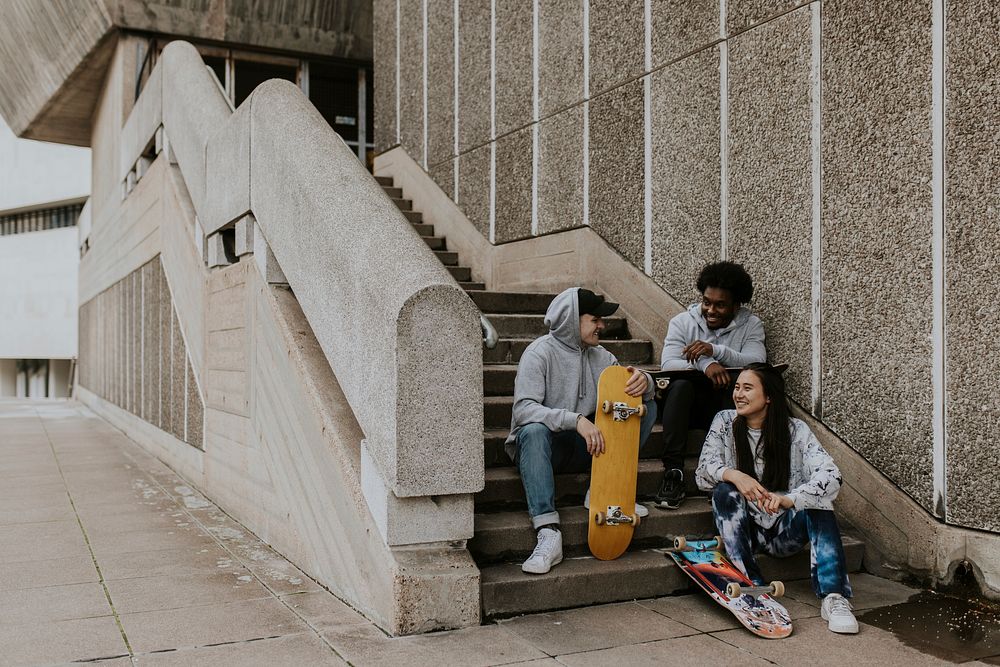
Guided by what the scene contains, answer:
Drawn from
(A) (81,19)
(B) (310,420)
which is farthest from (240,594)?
(A) (81,19)

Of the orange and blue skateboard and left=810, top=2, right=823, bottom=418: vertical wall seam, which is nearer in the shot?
the orange and blue skateboard

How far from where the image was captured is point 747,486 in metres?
3.63

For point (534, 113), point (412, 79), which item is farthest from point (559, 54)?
point (412, 79)

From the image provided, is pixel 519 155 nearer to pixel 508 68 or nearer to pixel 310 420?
pixel 508 68

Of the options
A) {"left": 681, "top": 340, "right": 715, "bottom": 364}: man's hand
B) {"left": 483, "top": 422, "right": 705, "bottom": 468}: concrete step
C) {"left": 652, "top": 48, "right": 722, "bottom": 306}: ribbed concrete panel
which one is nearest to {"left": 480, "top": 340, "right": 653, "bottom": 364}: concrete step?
{"left": 652, "top": 48, "right": 722, "bottom": 306}: ribbed concrete panel

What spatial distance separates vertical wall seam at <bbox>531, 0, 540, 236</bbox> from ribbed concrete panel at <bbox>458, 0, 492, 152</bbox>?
2.41ft

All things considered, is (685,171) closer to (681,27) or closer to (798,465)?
(681,27)

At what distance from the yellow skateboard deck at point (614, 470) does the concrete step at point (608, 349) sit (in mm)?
1435

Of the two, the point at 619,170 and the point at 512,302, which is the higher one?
the point at 619,170

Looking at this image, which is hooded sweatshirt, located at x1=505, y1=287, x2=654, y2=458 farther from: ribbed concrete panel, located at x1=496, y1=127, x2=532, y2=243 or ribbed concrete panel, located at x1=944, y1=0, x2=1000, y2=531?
ribbed concrete panel, located at x1=496, y1=127, x2=532, y2=243

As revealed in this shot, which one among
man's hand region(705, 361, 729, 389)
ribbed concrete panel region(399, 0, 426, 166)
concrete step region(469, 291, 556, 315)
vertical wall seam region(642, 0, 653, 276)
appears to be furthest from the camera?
ribbed concrete panel region(399, 0, 426, 166)

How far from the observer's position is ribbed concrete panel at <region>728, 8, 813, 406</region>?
4.58 meters

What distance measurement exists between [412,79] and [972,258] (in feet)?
21.2

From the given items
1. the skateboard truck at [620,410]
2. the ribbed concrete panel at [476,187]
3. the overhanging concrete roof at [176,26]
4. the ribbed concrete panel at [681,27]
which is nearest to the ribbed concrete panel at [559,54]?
the ribbed concrete panel at [681,27]
